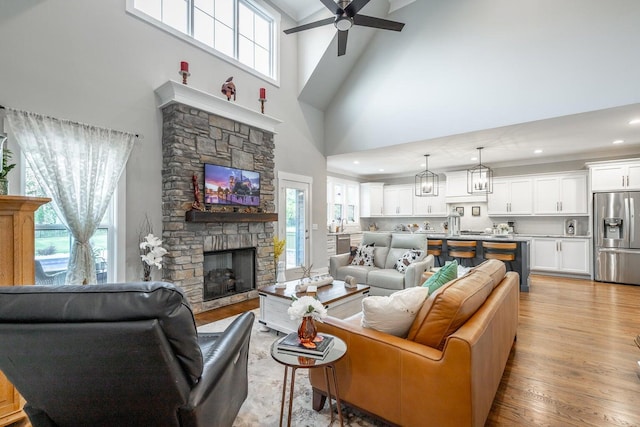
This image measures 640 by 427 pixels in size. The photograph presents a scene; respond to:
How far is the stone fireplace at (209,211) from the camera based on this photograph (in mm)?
3832

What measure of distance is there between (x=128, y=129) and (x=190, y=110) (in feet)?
2.47

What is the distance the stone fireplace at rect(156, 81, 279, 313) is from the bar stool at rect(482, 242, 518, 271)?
12.6ft

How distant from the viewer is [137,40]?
145 inches

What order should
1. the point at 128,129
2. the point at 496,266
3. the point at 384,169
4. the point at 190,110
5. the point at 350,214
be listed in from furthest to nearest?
1. the point at 350,214
2. the point at 384,169
3. the point at 190,110
4. the point at 128,129
5. the point at 496,266

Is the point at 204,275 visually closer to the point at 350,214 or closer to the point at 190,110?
A: the point at 190,110

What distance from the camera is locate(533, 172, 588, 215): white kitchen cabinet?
20.6 feet

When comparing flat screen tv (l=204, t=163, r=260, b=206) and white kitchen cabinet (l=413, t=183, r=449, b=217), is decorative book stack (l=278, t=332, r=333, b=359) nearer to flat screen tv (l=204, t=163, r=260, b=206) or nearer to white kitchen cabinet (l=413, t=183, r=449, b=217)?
flat screen tv (l=204, t=163, r=260, b=206)

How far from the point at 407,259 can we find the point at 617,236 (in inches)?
173

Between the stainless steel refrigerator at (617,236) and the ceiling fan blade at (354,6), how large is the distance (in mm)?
5840

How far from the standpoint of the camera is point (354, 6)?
3119mm

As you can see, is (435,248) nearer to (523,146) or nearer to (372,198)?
(523,146)

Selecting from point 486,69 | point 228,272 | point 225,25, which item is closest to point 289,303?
point 228,272


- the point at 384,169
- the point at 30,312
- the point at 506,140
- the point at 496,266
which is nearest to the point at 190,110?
the point at 30,312

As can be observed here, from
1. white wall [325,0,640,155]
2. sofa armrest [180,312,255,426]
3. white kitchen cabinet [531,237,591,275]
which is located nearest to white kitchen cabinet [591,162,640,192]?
white kitchen cabinet [531,237,591,275]
